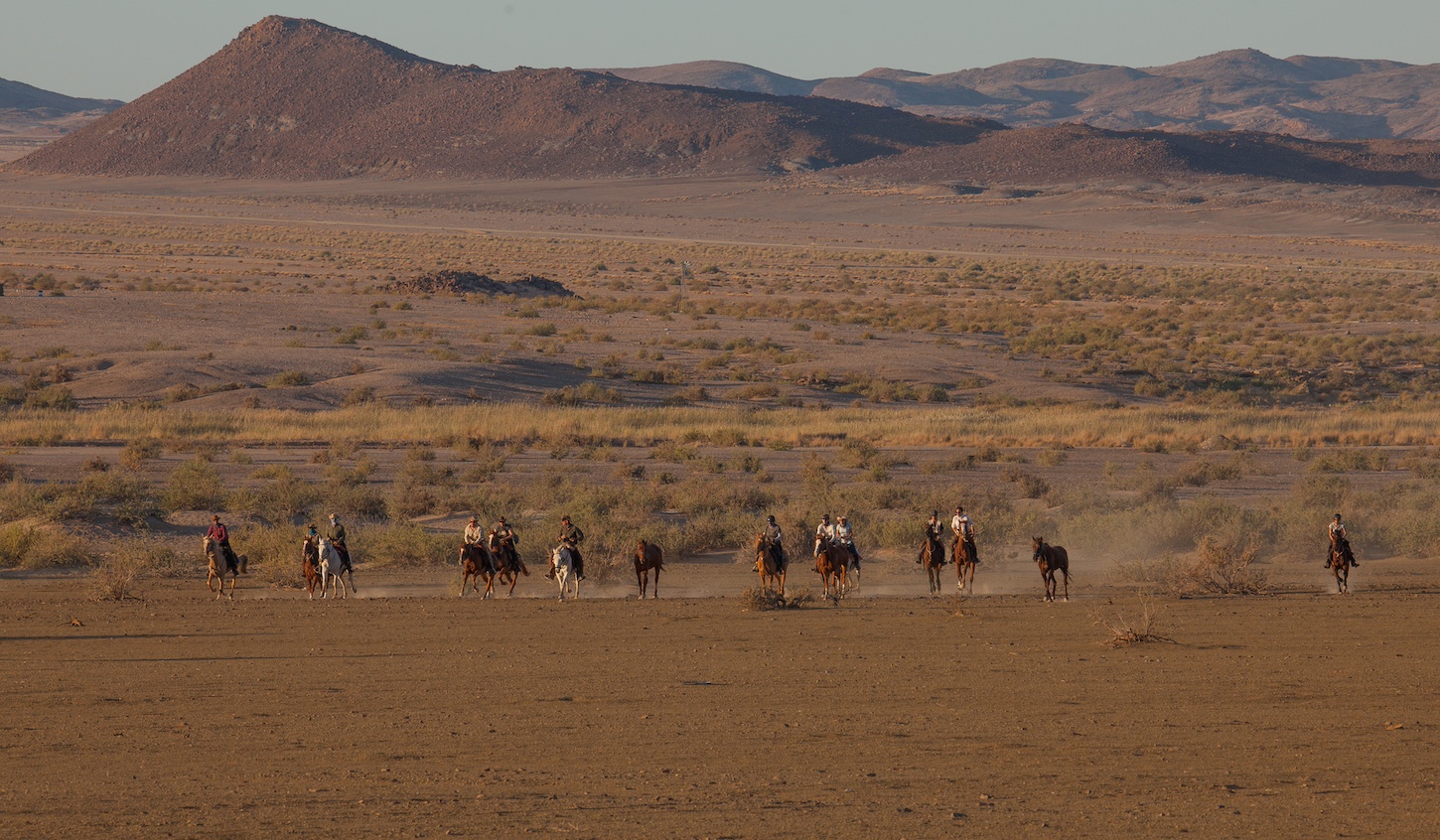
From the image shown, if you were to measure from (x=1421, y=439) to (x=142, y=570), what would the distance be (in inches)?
Result: 1140

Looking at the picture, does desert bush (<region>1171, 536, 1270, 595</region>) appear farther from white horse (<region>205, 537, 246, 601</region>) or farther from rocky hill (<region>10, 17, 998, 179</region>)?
rocky hill (<region>10, 17, 998, 179</region>)

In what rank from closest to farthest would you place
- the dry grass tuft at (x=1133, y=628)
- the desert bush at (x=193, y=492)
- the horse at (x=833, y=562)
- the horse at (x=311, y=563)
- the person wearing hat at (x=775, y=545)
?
the dry grass tuft at (x=1133, y=628) < the person wearing hat at (x=775, y=545) < the horse at (x=311, y=563) < the horse at (x=833, y=562) < the desert bush at (x=193, y=492)

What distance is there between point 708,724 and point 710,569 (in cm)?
1064

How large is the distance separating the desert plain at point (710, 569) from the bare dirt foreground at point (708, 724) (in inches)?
2.0

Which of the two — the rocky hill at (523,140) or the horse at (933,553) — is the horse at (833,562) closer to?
the horse at (933,553)

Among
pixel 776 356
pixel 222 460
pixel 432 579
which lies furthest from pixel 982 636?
pixel 776 356

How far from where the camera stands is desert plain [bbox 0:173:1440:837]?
10.8 metres

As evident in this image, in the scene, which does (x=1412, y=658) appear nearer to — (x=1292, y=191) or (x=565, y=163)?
(x=1292, y=191)

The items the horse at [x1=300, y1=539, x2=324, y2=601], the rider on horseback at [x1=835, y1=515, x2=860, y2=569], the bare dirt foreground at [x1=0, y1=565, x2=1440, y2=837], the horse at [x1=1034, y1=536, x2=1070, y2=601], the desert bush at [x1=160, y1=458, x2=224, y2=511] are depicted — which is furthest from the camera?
the desert bush at [x1=160, y1=458, x2=224, y2=511]

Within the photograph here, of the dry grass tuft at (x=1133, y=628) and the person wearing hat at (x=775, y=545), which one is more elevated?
the person wearing hat at (x=775, y=545)

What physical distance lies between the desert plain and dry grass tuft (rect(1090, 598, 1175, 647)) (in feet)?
0.48

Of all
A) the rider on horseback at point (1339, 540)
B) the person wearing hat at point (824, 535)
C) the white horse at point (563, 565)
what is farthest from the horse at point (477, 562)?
the rider on horseback at point (1339, 540)

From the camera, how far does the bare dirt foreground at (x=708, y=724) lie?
10180 mm

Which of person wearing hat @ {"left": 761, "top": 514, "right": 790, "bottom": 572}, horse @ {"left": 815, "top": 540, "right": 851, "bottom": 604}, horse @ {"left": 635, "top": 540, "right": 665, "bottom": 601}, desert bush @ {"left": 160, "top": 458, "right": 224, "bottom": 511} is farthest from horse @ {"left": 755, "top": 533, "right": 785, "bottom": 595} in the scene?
desert bush @ {"left": 160, "top": 458, "right": 224, "bottom": 511}
